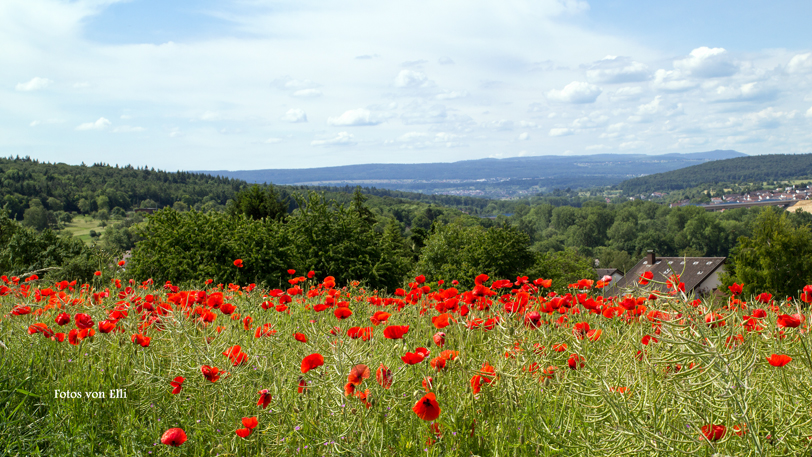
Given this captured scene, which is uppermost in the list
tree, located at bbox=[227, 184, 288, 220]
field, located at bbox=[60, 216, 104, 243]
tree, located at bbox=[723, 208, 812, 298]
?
tree, located at bbox=[227, 184, 288, 220]

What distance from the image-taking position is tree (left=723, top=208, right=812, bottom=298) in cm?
2181

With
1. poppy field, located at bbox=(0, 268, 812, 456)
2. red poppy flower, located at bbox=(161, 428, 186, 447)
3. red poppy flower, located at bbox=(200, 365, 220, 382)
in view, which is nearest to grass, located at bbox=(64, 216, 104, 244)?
poppy field, located at bbox=(0, 268, 812, 456)

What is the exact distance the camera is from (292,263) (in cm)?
1435

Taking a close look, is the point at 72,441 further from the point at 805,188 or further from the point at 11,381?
the point at 805,188

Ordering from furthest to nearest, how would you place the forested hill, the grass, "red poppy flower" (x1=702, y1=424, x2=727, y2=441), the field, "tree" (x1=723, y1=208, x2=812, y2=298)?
the forested hill
the field
the grass
"tree" (x1=723, y1=208, x2=812, y2=298)
"red poppy flower" (x1=702, y1=424, x2=727, y2=441)

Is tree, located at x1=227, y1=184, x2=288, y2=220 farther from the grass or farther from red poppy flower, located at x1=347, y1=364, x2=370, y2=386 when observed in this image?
the grass

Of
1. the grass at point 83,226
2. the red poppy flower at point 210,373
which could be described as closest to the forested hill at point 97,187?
the grass at point 83,226

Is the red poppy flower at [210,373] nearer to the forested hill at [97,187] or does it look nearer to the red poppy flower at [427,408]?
the red poppy flower at [427,408]

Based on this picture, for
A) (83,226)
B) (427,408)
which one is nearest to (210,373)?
(427,408)

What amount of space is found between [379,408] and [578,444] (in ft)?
2.68

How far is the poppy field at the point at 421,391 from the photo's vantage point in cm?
165

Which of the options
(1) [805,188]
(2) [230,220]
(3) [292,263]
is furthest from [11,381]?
(1) [805,188]

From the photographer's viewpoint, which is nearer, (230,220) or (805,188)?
(230,220)

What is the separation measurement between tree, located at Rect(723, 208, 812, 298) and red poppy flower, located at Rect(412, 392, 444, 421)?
81.4 ft
